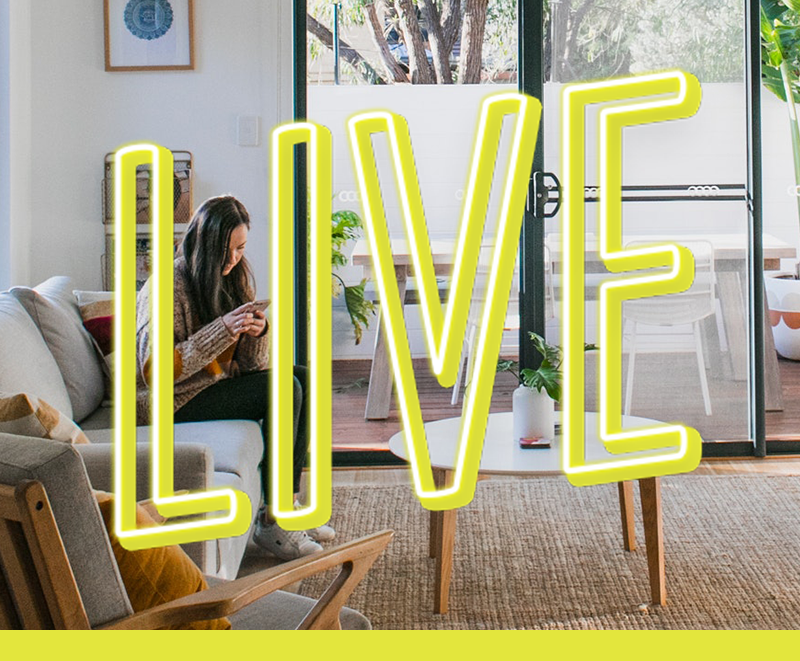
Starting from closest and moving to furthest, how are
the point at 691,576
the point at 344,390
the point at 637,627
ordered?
the point at 637,627 < the point at 691,576 < the point at 344,390

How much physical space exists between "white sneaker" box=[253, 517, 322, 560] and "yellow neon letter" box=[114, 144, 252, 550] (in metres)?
1.61

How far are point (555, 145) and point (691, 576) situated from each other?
6.22 feet

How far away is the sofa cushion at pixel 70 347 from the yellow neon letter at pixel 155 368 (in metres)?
1.64

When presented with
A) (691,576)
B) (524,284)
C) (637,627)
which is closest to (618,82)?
(637,627)

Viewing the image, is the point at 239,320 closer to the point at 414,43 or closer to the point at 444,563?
the point at 444,563

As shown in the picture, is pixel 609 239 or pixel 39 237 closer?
pixel 609 239

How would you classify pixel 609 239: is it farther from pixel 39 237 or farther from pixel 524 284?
pixel 39 237

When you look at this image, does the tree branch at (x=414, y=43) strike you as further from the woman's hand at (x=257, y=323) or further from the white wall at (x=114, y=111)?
the woman's hand at (x=257, y=323)

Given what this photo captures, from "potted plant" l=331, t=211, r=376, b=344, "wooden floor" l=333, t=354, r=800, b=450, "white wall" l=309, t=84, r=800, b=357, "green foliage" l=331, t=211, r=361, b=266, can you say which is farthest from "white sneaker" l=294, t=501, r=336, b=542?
"white wall" l=309, t=84, r=800, b=357

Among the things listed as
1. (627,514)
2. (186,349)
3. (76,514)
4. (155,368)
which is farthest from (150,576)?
(627,514)

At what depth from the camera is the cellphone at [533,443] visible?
3043mm

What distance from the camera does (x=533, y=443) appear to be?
120 inches

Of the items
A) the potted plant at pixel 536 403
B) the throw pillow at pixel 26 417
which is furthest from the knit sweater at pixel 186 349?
the throw pillow at pixel 26 417

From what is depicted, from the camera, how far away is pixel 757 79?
14.0 feet
